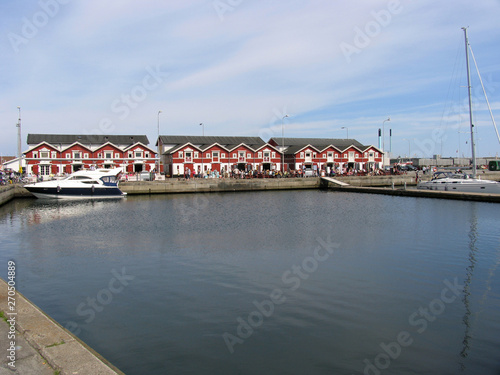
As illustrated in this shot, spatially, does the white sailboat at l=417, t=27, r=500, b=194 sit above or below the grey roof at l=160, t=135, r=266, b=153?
below

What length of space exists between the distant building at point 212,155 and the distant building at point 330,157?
3.80 meters

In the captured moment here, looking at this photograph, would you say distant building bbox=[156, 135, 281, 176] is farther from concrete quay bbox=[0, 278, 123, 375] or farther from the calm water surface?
concrete quay bbox=[0, 278, 123, 375]

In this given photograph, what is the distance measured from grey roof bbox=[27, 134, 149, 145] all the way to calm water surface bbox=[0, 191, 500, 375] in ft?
189

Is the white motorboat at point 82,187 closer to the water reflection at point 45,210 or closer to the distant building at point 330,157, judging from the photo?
the water reflection at point 45,210

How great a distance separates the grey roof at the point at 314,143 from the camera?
285 ft

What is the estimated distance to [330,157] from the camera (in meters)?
85.2

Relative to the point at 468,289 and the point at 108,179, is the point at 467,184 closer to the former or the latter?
the point at 468,289

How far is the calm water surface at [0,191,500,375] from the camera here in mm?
9289

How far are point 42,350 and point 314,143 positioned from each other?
3583 inches

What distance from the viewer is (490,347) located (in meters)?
9.58

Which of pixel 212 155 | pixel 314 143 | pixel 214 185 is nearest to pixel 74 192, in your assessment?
pixel 214 185

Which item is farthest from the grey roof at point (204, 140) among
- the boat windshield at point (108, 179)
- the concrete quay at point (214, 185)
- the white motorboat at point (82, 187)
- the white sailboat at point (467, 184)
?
the white sailboat at point (467, 184)

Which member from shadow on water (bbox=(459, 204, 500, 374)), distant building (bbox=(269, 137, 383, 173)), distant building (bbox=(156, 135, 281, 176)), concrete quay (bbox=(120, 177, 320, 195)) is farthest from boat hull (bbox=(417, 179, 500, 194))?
distant building (bbox=(156, 135, 281, 176))

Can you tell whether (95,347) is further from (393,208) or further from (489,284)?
(393,208)
